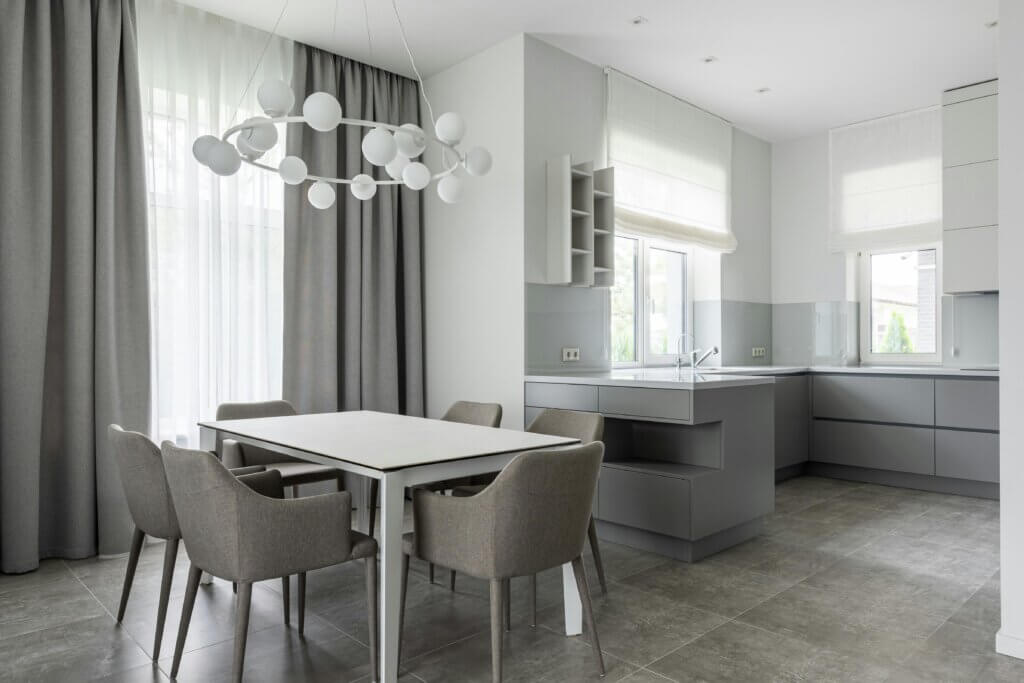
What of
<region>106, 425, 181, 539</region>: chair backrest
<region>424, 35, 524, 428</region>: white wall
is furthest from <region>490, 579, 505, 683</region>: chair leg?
<region>424, 35, 524, 428</region>: white wall

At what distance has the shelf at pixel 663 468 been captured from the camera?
3.27 meters

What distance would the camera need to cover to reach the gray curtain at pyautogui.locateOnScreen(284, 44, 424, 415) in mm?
4094

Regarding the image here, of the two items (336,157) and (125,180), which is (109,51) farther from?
(336,157)

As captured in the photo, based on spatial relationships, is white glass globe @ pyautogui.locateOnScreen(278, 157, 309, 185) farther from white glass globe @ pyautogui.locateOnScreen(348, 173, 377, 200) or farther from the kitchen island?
the kitchen island

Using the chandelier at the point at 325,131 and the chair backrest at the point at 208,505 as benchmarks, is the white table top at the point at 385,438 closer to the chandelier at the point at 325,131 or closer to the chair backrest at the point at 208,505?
the chair backrest at the point at 208,505

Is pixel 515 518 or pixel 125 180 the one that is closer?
pixel 515 518

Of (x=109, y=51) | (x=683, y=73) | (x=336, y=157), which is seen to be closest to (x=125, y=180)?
(x=109, y=51)

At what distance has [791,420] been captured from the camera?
5.08 m

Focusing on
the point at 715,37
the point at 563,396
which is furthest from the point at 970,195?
the point at 563,396

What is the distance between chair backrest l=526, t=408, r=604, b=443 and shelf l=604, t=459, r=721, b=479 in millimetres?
458

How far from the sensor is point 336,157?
4.23m

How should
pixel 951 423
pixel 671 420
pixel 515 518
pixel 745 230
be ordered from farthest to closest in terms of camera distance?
pixel 745 230 → pixel 951 423 → pixel 671 420 → pixel 515 518

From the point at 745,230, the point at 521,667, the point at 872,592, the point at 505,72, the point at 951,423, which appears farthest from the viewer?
the point at 745,230

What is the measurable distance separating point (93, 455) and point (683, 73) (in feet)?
13.6
